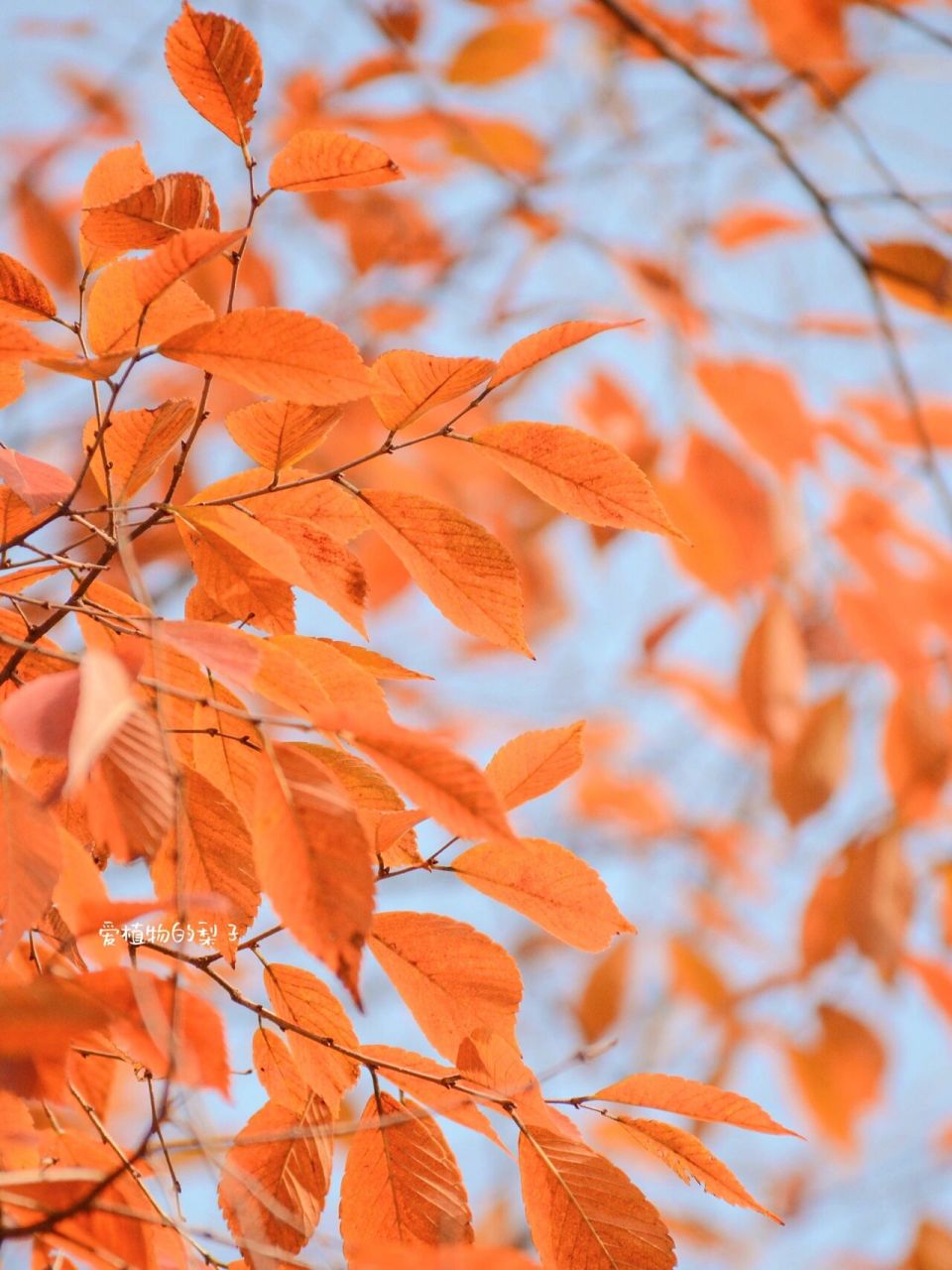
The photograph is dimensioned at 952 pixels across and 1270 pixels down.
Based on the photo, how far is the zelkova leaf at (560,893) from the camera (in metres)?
0.49

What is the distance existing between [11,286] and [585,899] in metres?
0.36

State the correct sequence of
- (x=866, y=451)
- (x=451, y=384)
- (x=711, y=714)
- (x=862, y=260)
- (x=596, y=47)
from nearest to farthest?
(x=451, y=384), (x=862, y=260), (x=866, y=451), (x=711, y=714), (x=596, y=47)

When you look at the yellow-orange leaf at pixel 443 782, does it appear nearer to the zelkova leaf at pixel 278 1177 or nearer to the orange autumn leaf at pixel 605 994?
the zelkova leaf at pixel 278 1177

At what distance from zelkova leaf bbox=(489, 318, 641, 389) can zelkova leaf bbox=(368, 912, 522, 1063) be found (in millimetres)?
244

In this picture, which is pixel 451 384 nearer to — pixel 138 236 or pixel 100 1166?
pixel 138 236

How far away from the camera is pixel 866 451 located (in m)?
1.30

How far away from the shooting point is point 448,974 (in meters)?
0.48

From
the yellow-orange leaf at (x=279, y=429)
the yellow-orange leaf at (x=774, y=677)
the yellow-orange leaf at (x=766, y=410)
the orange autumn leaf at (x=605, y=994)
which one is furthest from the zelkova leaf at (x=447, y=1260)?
the orange autumn leaf at (x=605, y=994)

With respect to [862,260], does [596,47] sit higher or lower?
higher

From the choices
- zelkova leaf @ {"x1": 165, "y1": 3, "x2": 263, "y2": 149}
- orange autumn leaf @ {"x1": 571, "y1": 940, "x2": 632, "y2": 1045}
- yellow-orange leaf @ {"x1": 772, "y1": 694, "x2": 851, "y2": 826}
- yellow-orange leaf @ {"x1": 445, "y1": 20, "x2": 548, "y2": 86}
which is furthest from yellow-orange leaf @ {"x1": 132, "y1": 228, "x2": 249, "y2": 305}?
orange autumn leaf @ {"x1": 571, "y1": 940, "x2": 632, "y2": 1045}

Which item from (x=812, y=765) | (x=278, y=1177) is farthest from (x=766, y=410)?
(x=278, y=1177)

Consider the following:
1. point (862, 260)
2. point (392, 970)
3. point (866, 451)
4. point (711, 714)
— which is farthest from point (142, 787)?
point (711, 714)

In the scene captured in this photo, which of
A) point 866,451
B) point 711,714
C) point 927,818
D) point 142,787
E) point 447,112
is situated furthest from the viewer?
point 711,714

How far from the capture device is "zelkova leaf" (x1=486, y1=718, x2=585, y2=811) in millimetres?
533
